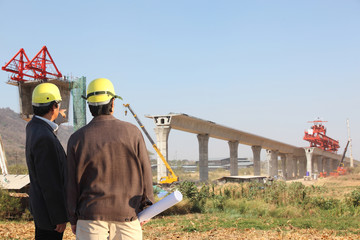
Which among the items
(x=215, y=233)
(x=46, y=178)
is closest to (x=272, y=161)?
(x=215, y=233)

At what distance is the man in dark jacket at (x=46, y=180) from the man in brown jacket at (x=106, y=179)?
49cm

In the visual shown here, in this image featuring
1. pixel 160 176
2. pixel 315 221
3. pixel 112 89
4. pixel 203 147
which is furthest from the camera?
pixel 203 147

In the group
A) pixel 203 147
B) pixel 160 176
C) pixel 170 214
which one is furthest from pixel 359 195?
pixel 203 147

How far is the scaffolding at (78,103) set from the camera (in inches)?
1771

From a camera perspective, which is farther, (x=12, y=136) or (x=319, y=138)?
(x=12, y=136)

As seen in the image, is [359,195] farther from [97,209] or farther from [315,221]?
[97,209]

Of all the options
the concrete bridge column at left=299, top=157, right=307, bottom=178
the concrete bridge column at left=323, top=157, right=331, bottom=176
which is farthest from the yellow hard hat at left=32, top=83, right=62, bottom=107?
the concrete bridge column at left=323, top=157, right=331, bottom=176

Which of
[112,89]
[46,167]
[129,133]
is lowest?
[46,167]

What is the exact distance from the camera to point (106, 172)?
3.33 m

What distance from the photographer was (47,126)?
4.11 m

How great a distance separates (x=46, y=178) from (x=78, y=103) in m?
43.5

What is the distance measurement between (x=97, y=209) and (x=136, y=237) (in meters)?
0.43

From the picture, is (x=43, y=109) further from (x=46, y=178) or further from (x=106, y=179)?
(x=106, y=179)

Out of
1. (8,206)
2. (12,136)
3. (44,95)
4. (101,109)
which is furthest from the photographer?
(12,136)
